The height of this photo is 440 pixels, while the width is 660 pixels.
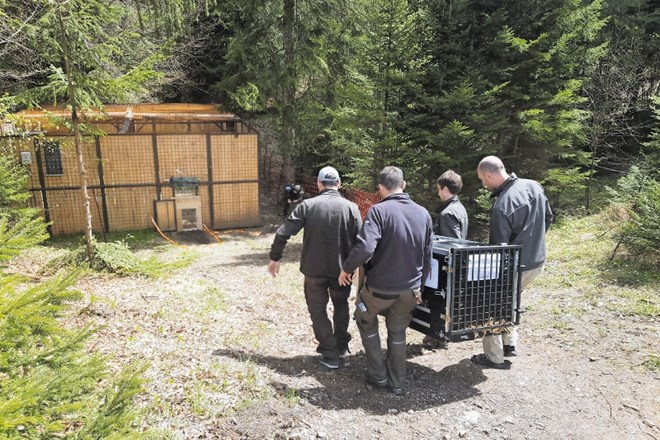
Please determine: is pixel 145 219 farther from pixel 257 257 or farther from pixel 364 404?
pixel 364 404

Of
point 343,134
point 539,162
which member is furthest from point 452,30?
point 539,162

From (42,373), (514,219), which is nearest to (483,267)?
(514,219)

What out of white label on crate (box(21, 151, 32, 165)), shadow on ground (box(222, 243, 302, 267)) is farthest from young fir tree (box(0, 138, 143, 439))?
white label on crate (box(21, 151, 32, 165))

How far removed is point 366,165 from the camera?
12.0 meters

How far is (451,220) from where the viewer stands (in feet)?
16.5

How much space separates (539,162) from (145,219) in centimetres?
1213

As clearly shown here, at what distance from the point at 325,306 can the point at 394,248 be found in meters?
1.17

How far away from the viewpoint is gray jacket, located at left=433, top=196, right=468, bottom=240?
5045 millimetres

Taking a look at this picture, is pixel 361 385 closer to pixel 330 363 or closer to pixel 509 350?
pixel 330 363

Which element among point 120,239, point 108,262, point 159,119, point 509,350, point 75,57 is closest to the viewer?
point 509,350

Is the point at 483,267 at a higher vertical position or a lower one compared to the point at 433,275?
higher

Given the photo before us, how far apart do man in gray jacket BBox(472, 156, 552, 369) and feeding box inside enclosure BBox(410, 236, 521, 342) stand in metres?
0.26

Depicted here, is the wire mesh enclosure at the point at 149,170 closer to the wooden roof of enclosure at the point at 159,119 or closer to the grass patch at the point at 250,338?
the wooden roof of enclosure at the point at 159,119

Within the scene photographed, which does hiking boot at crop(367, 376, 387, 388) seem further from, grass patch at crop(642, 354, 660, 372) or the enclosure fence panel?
the enclosure fence panel
